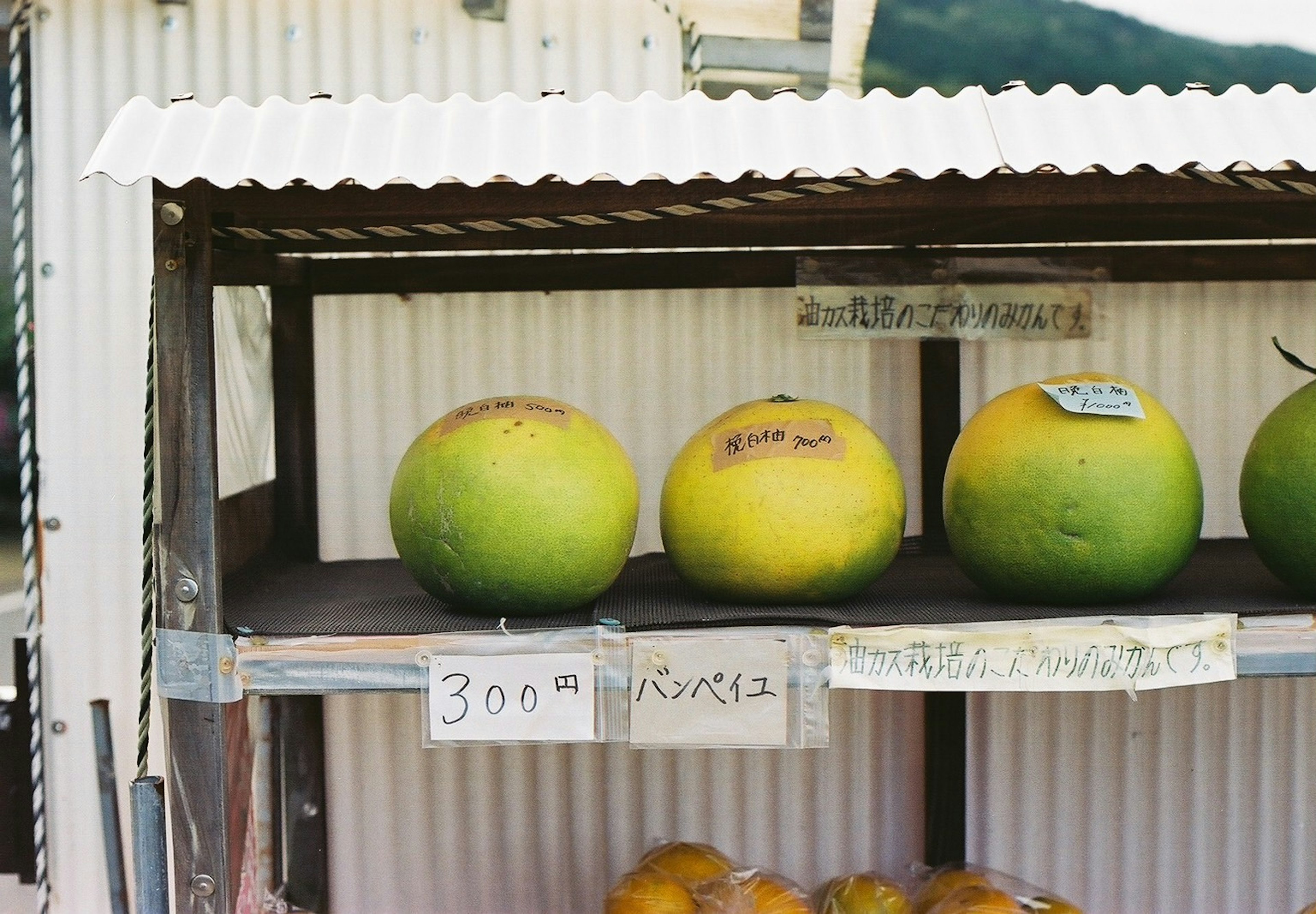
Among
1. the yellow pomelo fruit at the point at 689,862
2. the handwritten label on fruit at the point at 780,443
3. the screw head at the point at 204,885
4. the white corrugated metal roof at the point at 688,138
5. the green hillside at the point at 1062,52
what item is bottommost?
the yellow pomelo fruit at the point at 689,862

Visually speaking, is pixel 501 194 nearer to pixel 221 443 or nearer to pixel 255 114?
pixel 255 114

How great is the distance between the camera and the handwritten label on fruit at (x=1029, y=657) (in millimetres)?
1138

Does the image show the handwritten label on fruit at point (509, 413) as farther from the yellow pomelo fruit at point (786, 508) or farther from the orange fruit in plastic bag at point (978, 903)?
the orange fruit in plastic bag at point (978, 903)

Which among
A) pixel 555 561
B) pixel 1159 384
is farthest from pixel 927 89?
pixel 1159 384

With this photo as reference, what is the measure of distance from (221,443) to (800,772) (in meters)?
1.07

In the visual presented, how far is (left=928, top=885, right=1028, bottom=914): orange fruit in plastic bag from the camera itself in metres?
1.47

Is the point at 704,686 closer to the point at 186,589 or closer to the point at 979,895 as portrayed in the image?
the point at 186,589

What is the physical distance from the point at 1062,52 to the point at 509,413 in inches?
51.9

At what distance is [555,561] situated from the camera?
118cm

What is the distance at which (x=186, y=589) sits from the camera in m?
1.11

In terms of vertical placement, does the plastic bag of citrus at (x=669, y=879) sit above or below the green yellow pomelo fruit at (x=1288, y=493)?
below

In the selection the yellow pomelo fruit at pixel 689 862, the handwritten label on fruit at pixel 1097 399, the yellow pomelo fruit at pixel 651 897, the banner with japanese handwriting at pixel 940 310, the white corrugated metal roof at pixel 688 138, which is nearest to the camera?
the white corrugated metal roof at pixel 688 138

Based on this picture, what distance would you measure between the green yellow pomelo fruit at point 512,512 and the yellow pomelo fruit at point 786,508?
86 mm

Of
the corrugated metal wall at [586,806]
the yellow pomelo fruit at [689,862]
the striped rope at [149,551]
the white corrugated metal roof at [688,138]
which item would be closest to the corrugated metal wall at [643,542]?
the corrugated metal wall at [586,806]
